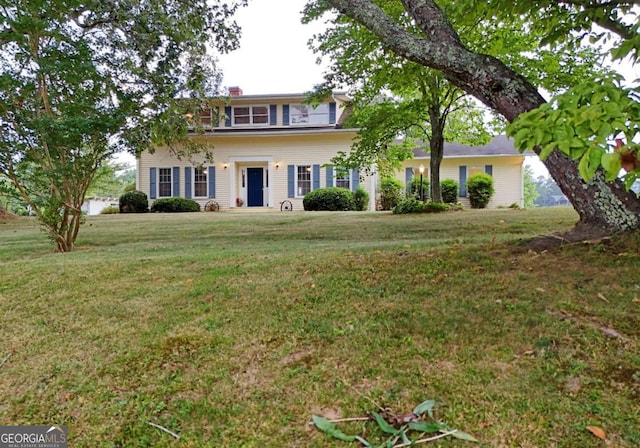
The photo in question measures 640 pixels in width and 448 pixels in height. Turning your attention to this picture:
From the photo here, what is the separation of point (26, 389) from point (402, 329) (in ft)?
7.30

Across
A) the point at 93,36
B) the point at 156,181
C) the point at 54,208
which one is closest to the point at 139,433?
the point at 54,208

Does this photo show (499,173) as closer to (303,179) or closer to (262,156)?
(303,179)

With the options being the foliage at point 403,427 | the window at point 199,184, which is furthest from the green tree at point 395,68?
the window at point 199,184

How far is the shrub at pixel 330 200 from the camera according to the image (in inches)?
648

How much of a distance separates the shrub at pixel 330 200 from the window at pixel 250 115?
476cm

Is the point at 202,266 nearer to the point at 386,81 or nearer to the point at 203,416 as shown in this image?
the point at 203,416

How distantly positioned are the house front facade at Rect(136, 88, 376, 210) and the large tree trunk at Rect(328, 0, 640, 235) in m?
14.2

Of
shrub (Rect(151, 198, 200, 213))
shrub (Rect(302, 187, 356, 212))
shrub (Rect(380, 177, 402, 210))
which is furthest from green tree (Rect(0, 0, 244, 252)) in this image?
shrub (Rect(380, 177, 402, 210))

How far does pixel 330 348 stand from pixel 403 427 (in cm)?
74

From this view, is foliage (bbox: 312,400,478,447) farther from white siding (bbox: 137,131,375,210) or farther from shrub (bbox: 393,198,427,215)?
white siding (bbox: 137,131,375,210)

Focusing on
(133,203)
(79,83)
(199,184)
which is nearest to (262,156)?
(199,184)

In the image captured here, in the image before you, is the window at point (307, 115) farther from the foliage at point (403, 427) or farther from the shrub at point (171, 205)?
the foliage at point (403, 427)

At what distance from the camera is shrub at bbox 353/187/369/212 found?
17.2 m

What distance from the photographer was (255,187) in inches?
759
